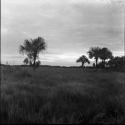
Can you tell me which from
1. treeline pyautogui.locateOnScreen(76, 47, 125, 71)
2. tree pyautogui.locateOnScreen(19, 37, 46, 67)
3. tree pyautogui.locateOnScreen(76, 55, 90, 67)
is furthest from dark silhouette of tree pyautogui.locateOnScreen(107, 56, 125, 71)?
tree pyautogui.locateOnScreen(19, 37, 46, 67)

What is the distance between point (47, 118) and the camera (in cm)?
424

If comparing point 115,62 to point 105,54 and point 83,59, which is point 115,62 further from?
point 83,59

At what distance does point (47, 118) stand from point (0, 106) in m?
1.57

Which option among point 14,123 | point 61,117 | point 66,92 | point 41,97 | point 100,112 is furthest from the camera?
point 66,92

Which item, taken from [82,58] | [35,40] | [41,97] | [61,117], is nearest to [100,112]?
[61,117]

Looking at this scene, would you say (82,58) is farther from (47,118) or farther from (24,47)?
(47,118)

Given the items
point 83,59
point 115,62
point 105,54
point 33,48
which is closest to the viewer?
point 33,48

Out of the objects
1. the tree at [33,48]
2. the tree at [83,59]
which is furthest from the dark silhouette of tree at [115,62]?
the tree at [33,48]

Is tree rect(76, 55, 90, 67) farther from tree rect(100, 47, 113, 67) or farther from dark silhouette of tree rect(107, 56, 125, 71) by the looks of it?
dark silhouette of tree rect(107, 56, 125, 71)

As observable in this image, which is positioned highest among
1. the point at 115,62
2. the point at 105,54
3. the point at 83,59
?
the point at 105,54

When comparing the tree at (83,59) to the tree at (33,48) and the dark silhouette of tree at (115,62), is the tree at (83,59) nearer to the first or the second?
the dark silhouette of tree at (115,62)

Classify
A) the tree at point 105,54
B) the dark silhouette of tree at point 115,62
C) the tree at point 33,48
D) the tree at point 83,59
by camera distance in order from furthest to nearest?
1. the tree at point 83,59
2. the tree at point 105,54
3. the dark silhouette of tree at point 115,62
4. the tree at point 33,48

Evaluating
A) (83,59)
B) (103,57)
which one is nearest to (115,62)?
(103,57)

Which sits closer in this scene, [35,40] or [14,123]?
[14,123]
